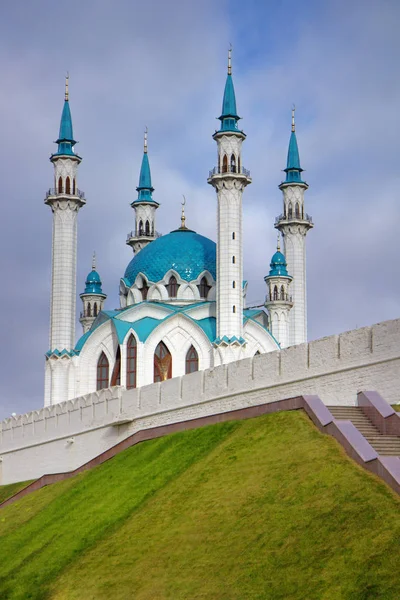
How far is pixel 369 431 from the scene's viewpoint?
68.0ft

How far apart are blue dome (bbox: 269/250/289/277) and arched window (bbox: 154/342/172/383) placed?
7.33 metres

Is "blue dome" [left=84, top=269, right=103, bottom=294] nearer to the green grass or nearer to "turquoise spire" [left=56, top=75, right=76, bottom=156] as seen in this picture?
"turquoise spire" [left=56, top=75, right=76, bottom=156]

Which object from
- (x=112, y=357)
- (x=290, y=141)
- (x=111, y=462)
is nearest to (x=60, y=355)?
(x=112, y=357)

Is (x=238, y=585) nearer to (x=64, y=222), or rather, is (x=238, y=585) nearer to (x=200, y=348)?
(x=200, y=348)

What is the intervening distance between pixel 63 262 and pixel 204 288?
626cm

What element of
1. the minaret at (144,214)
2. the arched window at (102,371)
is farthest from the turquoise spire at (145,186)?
the arched window at (102,371)

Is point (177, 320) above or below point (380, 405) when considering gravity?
above

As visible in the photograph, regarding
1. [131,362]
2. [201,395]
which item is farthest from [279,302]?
[201,395]

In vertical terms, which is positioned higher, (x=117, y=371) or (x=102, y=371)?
(x=102, y=371)

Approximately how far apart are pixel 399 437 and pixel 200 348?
28779 millimetres

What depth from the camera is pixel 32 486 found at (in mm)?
33312

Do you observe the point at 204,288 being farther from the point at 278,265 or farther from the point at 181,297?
the point at 278,265

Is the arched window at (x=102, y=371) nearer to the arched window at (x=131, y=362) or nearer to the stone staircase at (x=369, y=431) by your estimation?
the arched window at (x=131, y=362)

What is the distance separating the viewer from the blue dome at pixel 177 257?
51250mm
